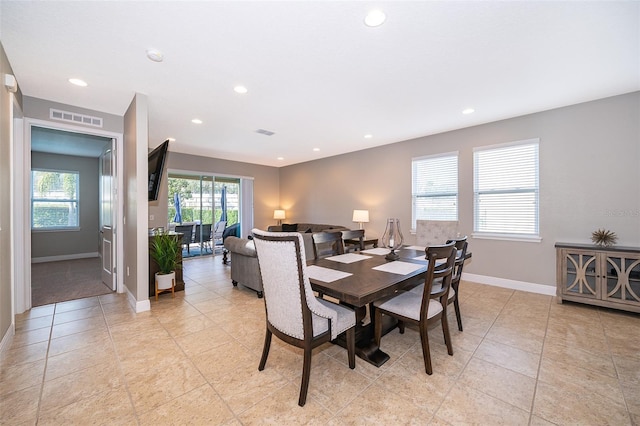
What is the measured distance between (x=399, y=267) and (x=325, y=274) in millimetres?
663

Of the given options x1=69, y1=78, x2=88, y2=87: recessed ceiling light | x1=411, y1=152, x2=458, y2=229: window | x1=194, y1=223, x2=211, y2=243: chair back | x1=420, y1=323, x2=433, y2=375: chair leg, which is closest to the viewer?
x1=420, y1=323, x2=433, y2=375: chair leg

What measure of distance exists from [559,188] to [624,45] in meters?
1.89

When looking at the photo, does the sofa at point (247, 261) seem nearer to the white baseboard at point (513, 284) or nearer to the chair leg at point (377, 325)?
the chair leg at point (377, 325)

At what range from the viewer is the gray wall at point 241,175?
6133 millimetres

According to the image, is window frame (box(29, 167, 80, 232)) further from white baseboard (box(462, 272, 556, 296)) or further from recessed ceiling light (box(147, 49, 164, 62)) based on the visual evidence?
white baseboard (box(462, 272, 556, 296))

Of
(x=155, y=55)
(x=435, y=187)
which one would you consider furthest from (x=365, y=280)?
(x=435, y=187)

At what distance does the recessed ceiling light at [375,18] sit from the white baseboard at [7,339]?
3909 mm

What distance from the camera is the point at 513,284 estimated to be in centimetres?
395

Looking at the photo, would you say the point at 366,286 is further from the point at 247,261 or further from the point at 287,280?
the point at 247,261

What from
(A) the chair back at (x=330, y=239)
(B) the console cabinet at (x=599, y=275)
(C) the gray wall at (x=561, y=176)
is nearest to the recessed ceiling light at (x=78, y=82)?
(A) the chair back at (x=330, y=239)

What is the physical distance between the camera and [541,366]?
6.71 ft

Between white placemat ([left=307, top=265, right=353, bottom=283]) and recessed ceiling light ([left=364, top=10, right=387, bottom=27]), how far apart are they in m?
1.87

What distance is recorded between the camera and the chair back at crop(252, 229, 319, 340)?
1.57 metres

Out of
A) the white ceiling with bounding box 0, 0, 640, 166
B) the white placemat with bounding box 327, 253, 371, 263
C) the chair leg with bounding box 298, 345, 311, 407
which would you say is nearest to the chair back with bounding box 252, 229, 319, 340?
the chair leg with bounding box 298, 345, 311, 407
